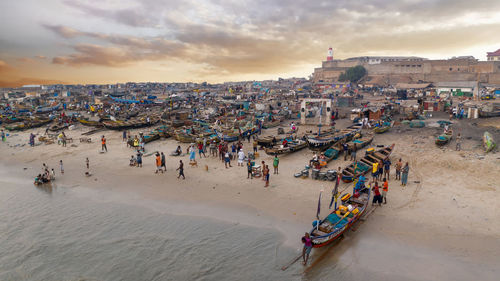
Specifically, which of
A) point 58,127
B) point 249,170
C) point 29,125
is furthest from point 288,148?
point 29,125

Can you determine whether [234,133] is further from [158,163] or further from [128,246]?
[128,246]

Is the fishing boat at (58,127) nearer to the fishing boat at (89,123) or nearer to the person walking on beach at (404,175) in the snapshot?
the fishing boat at (89,123)

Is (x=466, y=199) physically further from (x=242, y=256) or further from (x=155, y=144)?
(x=155, y=144)

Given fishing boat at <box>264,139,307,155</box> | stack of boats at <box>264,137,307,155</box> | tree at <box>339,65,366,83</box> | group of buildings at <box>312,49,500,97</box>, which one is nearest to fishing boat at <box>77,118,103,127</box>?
stack of boats at <box>264,137,307,155</box>

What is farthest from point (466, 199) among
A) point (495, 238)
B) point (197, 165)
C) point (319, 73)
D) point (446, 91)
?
point (319, 73)

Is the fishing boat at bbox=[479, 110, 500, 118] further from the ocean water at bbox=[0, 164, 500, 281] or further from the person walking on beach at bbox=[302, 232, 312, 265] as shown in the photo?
the person walking on beach at bbox=[302, 232, 312, 265]
